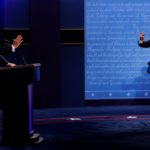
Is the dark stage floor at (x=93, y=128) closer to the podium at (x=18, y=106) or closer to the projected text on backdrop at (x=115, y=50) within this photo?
the podium at (x=18, y=106)

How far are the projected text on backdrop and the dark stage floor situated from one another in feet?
1.25

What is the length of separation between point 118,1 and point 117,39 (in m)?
0.73

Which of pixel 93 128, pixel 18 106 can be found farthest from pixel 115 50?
pixel 18 106

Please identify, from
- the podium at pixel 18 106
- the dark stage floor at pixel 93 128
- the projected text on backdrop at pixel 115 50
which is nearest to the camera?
the podium at pixel 18 106

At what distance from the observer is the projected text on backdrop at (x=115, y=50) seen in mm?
8953

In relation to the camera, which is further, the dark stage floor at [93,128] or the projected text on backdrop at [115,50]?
the projected text on backdrop at [115,50]

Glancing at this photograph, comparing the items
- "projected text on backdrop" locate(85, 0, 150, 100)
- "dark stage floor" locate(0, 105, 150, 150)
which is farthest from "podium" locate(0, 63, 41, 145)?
"projected text on backdrop" locate(85, 0, 150, 100)

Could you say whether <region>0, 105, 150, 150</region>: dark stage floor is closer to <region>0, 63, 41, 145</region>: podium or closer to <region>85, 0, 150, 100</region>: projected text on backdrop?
<region>0, 63, 41, 145</region>: podium

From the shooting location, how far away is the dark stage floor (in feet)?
18.5

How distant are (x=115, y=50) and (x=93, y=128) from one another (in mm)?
2621

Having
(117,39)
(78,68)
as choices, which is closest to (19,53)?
(78,68)

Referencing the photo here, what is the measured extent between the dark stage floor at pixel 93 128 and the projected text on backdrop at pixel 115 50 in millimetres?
381

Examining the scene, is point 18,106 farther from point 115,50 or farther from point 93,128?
point 115,50

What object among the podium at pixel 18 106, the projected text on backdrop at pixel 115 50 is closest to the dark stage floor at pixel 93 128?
the podium at pixel 18 106
